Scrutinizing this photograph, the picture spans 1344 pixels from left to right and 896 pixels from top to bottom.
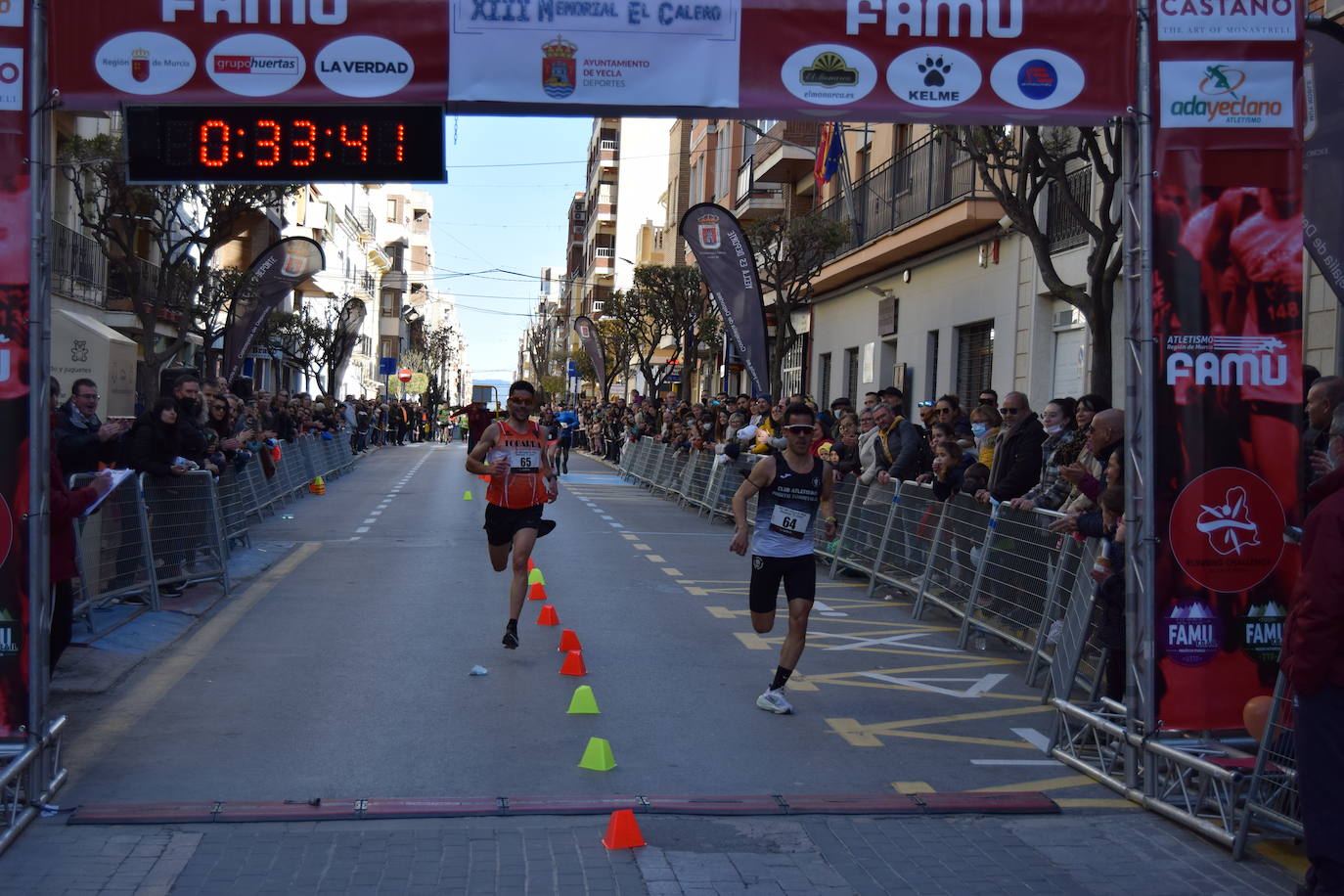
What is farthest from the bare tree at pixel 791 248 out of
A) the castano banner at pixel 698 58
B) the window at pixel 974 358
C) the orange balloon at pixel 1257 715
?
the orange balloon at pixel 1257 715

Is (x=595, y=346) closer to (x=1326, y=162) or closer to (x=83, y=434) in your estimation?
(x=83, y=434)

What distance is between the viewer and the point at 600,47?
6.75 meters

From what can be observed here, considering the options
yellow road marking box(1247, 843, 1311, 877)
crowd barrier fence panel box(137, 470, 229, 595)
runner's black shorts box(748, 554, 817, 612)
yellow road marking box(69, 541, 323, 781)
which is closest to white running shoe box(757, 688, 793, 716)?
runner's black shorts box(748, 554, 817, 612)

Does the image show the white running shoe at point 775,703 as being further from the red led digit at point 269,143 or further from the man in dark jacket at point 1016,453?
the red led digit at point 269,143

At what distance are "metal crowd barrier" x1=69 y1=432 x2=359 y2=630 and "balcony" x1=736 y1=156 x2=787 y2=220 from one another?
84.5ft

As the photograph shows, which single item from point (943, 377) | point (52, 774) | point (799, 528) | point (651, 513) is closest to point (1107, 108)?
point (799, 528)

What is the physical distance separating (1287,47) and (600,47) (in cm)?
322

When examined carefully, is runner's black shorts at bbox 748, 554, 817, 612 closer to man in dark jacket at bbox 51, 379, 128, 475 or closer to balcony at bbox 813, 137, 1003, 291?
man in dark jacket at bbox 51, 379, 128, 475

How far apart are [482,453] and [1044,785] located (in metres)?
5.04

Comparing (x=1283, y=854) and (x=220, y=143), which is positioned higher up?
(x=220, y=143)

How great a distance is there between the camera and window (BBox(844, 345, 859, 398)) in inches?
1344

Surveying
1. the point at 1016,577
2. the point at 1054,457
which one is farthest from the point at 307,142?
the point at 1054,457

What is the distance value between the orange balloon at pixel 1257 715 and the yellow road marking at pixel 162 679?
5.26 m

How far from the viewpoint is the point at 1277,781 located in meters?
5.74
